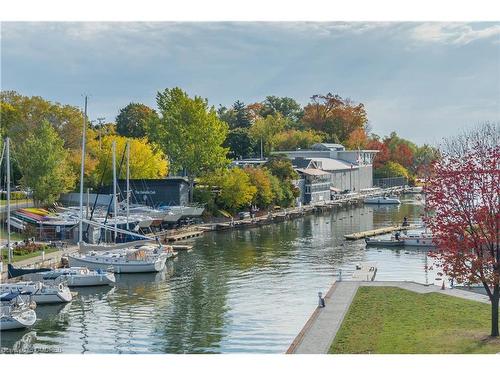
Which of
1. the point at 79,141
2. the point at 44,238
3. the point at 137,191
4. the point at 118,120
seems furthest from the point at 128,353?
the point at 118,120

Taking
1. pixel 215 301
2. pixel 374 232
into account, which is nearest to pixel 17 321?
pixel 215 301

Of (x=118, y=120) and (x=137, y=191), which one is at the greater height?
(x=118, y=120)

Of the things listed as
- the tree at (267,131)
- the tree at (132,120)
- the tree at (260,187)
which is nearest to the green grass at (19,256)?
the tree at (260,187)

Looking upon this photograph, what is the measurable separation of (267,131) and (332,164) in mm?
21737

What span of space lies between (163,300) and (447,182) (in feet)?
57.2

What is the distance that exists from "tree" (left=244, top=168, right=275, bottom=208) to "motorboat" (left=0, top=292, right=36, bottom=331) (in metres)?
48.1

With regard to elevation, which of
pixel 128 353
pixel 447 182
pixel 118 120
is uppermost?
pixel 118 120

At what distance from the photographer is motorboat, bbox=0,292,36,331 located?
30.6 meters

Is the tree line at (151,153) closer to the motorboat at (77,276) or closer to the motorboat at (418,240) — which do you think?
the motorboat at (77,276)

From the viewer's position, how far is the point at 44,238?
178ft

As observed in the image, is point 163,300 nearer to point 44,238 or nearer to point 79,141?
point 44,238

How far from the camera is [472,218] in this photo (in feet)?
79.5

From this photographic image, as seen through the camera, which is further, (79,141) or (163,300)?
(79,141)

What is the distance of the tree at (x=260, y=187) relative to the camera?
8000 centimetres
